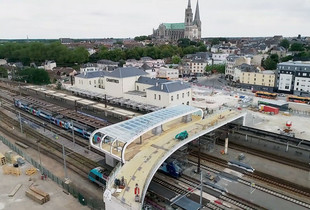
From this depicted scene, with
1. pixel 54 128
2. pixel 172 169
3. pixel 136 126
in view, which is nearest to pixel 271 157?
pixel 172 169

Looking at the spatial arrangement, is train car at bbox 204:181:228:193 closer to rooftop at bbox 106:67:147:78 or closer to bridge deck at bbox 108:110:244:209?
bridge deck at bbox 108:110:244:209

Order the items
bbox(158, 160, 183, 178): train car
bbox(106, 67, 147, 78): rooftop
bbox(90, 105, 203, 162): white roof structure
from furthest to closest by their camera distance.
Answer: bbox(106, 67, 147, 78): rooftop, bbox(158, 160, 183, 178): train car, bbox(90, 105, 203, 162): white roof structure

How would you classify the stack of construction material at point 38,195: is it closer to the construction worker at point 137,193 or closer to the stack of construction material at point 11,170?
the stack of construction material at point 11,170

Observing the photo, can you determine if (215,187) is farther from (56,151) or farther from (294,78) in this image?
(294,78)

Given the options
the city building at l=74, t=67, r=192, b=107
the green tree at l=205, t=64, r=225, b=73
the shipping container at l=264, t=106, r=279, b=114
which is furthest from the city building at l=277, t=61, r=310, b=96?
the city building at l=74, t=67, r=192, b=107

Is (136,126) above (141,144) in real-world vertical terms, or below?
above
